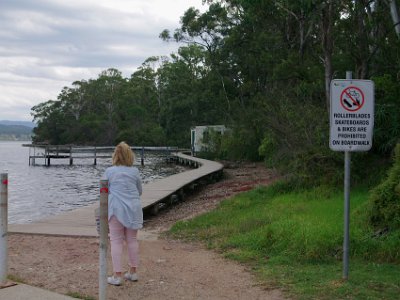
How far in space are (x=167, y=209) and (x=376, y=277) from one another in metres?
10.2

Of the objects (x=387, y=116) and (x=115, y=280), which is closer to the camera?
(x=115, y=280)

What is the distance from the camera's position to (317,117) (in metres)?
15.6

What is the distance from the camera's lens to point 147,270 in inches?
274

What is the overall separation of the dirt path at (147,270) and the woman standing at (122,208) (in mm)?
291

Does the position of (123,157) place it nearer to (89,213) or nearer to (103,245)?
(103,245)

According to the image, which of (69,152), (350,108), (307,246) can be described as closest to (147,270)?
(307,246)

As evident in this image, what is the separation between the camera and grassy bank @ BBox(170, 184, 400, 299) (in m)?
5.93

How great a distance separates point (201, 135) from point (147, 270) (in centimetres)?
4283

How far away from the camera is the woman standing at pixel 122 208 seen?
242 inches

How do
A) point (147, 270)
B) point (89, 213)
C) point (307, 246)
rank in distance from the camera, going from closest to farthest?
1. point (147, 270)
2. point (307, 246)
3. point (89, 213)

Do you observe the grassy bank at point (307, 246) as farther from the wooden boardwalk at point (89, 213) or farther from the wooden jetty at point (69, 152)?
the wooden jetty at point (69, 152)

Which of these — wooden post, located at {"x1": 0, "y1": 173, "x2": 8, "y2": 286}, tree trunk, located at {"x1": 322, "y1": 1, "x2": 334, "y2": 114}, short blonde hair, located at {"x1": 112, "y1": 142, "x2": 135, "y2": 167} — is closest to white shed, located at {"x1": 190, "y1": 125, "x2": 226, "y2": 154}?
tree trunk, located at {"x1": 322, "y1": 1, "x2": 334, "y2": 114}

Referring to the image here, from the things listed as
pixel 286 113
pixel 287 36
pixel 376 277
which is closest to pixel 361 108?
pixel 376 277

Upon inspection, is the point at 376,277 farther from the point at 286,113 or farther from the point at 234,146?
the point at 234,146
